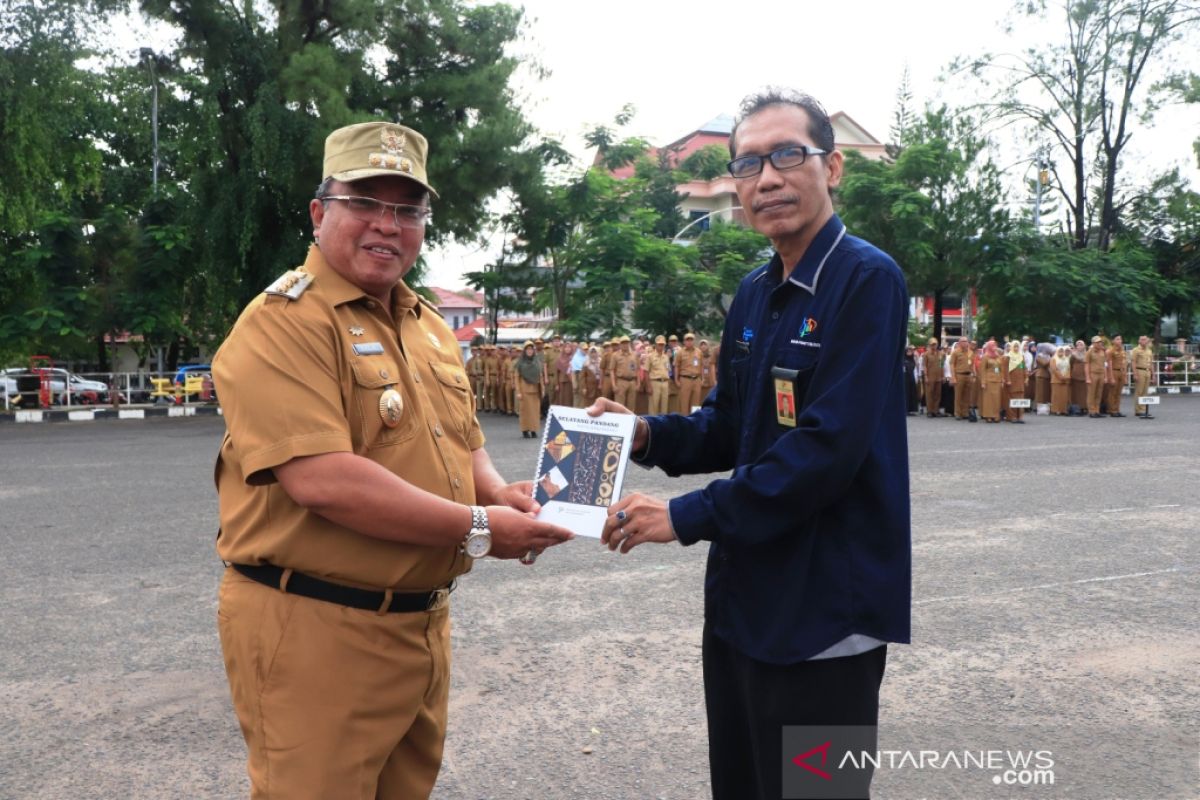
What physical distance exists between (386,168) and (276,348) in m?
0.53

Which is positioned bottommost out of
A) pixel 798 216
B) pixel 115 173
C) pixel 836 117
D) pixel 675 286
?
pixel 798 216

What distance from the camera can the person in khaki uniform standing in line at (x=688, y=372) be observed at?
81.4ft

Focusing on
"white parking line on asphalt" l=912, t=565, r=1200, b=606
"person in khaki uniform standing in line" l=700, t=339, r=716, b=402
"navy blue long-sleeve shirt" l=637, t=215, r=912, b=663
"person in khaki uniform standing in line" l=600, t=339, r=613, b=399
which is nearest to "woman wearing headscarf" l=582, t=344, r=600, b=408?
"person in khaki uniform standing in line" l=600, t=339, r=613, b=399

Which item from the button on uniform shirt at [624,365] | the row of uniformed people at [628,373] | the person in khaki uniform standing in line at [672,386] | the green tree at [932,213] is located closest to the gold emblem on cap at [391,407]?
the row of uniformed people at [628,373]

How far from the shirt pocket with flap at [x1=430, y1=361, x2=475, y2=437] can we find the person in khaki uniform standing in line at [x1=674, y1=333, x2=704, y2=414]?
22.0 meters

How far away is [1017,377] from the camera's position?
22.0 metres

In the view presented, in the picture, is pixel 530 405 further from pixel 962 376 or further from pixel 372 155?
pixel 372 155

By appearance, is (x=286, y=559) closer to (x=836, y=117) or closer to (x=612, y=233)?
(x=612, y=233)

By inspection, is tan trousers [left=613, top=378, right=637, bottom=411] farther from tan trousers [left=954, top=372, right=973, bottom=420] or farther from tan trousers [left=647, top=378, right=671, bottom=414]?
tan trousers [left=954, top=372, right=973, bottom=420]

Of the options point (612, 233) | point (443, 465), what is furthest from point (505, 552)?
point (612, 233)

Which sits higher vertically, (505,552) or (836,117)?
(836,117)

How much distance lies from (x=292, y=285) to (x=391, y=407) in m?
0.36

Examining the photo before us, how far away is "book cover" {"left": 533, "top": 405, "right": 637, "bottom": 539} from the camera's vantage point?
2562 millimetres

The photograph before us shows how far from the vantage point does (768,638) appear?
2254 millimetres
